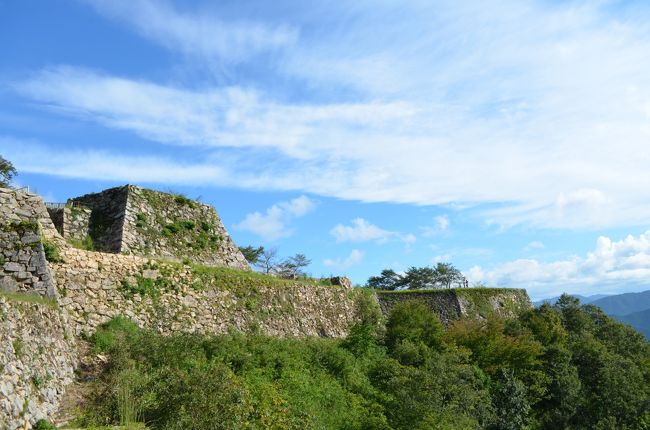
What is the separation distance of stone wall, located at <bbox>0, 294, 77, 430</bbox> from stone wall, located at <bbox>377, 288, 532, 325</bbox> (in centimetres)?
2651

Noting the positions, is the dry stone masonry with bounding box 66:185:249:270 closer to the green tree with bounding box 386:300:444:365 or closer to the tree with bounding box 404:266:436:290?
the green tree with bounding box 386:300:444:365

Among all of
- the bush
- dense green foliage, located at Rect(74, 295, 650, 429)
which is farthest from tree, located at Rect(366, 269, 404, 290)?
the bush

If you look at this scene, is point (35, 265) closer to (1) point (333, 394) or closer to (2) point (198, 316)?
(2) point (198, 316)

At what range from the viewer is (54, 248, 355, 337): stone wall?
614 inches

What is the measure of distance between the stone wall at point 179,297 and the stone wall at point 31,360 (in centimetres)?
194

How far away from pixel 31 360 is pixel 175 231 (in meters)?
12.1

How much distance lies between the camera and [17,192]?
14391 mm

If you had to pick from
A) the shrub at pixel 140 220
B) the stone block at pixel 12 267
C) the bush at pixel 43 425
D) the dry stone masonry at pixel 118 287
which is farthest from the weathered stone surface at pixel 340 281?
the bush at pixel 43 425

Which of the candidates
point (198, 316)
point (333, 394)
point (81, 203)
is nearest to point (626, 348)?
point (333, 394)

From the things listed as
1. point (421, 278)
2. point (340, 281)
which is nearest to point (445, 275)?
point (421, 278)

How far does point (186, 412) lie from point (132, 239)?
11.8 meters

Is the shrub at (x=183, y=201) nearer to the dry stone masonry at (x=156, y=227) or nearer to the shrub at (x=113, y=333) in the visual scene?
the dry stone masonry at (x=156, y=227)

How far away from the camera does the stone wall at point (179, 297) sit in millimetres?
15594

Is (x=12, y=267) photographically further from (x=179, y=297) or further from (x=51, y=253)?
(x=179, y=297)
